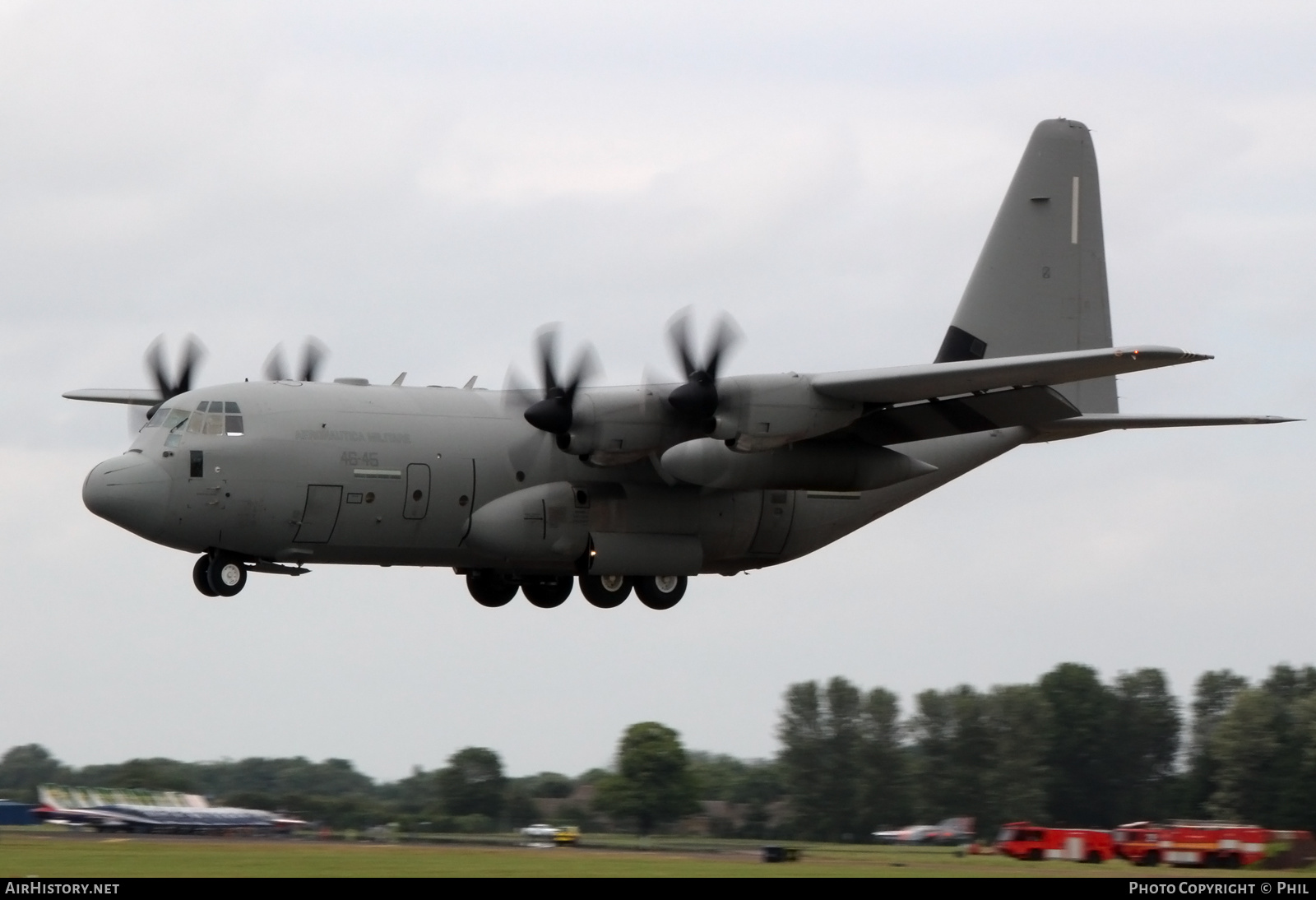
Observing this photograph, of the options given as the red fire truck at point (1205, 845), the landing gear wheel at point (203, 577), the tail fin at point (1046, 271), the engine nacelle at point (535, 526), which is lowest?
the red fire truck at point (1205, 845)

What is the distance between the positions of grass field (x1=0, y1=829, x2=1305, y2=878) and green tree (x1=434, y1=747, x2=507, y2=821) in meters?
4.12

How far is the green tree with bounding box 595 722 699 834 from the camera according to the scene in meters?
27.9

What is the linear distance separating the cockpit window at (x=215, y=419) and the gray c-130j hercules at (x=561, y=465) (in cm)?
3

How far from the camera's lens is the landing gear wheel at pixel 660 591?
26.8 metres

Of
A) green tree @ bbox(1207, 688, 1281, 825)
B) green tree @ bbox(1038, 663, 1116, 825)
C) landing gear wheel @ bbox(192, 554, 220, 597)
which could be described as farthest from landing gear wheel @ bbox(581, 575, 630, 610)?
green tree @ bbox(1207, 688, 1281, 825)

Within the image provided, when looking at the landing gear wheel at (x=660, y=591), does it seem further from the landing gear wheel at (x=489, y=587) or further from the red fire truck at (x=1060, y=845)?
the red fire truck at (x=1060, y=845)

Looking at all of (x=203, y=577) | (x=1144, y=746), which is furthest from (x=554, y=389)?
(x=1144, y=746)

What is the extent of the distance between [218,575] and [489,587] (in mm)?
4418

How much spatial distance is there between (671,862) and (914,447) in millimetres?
8902

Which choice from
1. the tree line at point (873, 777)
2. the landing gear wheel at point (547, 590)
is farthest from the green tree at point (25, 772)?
the landing gear wheel at point (547, 590)

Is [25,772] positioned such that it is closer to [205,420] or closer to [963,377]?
[205,420]

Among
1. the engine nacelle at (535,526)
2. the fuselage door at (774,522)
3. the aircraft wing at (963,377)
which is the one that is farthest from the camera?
the fuselage door at (774,522)

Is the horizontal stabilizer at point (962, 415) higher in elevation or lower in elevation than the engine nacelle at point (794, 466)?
higher
